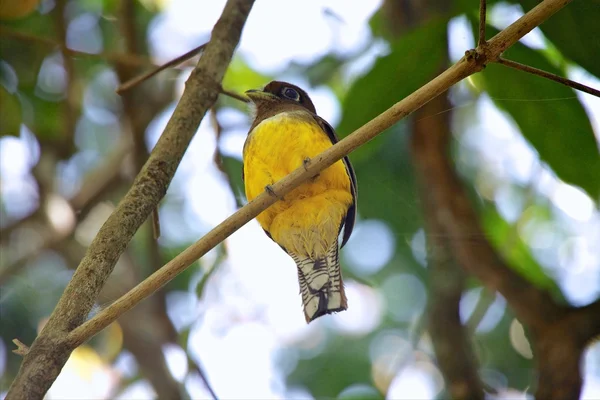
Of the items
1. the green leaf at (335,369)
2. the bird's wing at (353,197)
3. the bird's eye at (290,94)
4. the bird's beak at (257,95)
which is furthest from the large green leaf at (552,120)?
the green leaf at (335,369)

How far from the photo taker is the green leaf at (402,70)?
2.94 meters

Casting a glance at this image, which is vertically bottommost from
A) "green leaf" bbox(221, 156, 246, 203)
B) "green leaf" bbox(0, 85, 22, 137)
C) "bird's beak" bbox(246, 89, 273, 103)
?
"green leaf" bbox(221, 156, 246, 203)

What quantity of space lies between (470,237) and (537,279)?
2.87 ft

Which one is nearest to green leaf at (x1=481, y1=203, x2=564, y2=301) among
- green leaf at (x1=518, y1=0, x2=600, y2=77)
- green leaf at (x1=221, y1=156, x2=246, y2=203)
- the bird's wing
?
the bird's wing

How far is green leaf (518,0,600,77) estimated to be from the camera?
259cm

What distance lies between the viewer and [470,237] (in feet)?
13.9

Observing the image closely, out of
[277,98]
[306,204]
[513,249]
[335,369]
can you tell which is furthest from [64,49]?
[513,249]

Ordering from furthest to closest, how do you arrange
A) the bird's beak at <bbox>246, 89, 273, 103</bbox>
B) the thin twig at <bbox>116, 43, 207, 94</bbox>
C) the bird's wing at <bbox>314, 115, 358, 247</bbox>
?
the bird's beak at <bbox>246, 89, 273, 103</bbox> → the bird's wing at <bbox>314, 115, 358, 247</bbox> → the thin twig at <bbox>116, 43, 207, 94</bbox>

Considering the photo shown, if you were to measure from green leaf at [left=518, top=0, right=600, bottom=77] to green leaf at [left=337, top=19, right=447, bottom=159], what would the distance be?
1.52 ft

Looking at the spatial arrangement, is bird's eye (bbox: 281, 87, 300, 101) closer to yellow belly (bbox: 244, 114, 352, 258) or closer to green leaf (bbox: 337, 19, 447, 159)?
yellow belly (bbox: 244, 114, 352, 258)

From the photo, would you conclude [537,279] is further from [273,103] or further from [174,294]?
[174,294]

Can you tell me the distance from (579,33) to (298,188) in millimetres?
1586

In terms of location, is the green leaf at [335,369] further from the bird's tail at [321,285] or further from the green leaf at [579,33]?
the green leaf at [579,33]

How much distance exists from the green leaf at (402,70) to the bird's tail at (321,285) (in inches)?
40.4
